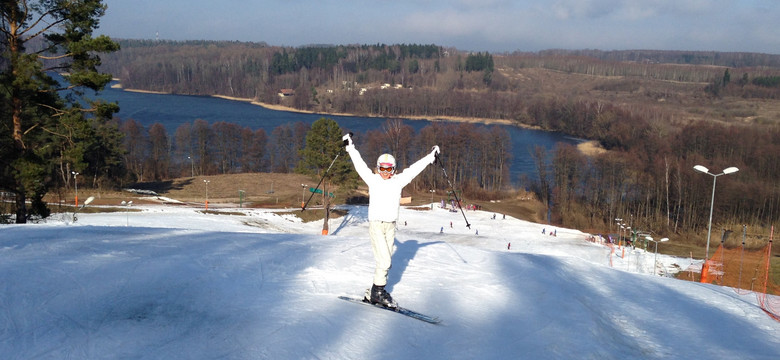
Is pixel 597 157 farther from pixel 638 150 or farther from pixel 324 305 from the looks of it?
pixel 324 305

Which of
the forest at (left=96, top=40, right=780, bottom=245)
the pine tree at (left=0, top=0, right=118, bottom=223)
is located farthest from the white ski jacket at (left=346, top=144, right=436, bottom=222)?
the forest at (left=96, top=40, right=780, bottom=245)

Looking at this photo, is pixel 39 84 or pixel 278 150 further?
pixel 278 150

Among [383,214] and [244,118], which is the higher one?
[383,214]

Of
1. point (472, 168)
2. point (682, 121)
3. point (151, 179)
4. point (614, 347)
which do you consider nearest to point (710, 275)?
point (614, 347)

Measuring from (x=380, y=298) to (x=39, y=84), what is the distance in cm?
1639

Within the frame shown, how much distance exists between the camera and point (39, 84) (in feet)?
57.4

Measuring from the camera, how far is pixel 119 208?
1532 inches

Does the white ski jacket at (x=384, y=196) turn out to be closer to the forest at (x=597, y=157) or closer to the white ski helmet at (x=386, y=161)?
the white ski helmet at (x=386, y=161)

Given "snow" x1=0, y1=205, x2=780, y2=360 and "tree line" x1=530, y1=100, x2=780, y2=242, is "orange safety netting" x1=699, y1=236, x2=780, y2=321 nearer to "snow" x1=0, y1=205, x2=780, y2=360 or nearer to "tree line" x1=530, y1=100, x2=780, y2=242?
"snow" x1=0, y1=205, x2=780, y2=360

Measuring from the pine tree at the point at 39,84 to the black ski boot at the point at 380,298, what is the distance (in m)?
15.3


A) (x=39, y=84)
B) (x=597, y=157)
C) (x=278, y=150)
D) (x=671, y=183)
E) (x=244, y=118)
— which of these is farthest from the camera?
(x=244, y=118)

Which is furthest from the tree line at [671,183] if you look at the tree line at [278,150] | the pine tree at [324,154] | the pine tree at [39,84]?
the pine tree at [39,84]

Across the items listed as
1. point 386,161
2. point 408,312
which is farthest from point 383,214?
point 408,312

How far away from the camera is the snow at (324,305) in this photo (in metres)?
4.99
